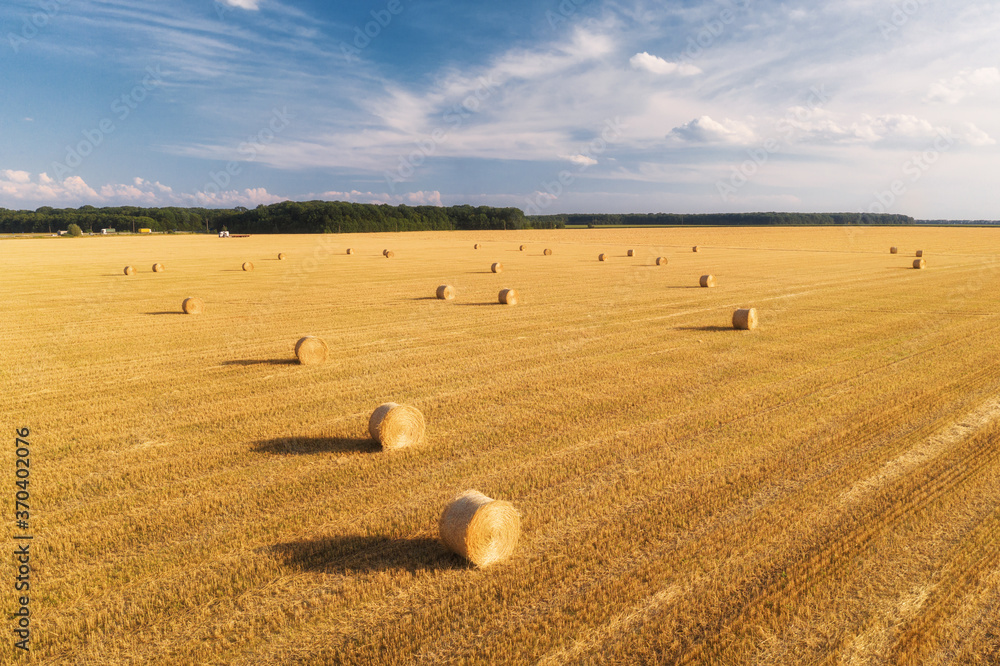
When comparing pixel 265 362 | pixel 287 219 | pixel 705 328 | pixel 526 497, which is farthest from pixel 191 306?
pixel 287 219

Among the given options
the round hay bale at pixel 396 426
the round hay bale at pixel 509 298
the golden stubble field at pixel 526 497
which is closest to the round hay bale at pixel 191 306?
the golden stubble field at pixel 526 497

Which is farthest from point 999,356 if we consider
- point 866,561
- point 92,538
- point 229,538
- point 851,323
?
point 92,538

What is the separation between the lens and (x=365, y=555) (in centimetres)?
575

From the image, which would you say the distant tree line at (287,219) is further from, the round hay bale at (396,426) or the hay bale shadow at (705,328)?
the round hay bale at (396,426)

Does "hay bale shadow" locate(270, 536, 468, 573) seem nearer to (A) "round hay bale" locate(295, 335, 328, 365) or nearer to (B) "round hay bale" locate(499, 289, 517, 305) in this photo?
(A) "round hay bale" locate(295, 335, 328, 365)

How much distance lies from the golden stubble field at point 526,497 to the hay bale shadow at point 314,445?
0.07 meters

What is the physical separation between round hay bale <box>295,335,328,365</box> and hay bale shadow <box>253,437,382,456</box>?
4740 mm

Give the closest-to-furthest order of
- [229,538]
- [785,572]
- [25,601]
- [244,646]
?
1. [244,646]
2. [25,601]
3. [785,572]
4. [229,538]

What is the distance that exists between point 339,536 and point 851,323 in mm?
16932

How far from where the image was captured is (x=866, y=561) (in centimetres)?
559

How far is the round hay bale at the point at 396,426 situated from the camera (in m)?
8.27

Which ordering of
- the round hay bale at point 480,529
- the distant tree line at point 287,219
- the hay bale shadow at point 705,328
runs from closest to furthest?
the round hay bale at point 480,529 < the hay bale shadow at point 705,328 < the distant tree line at point 287,219

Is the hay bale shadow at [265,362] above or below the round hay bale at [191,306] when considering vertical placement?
below

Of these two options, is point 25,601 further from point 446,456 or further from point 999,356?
point 999,356
